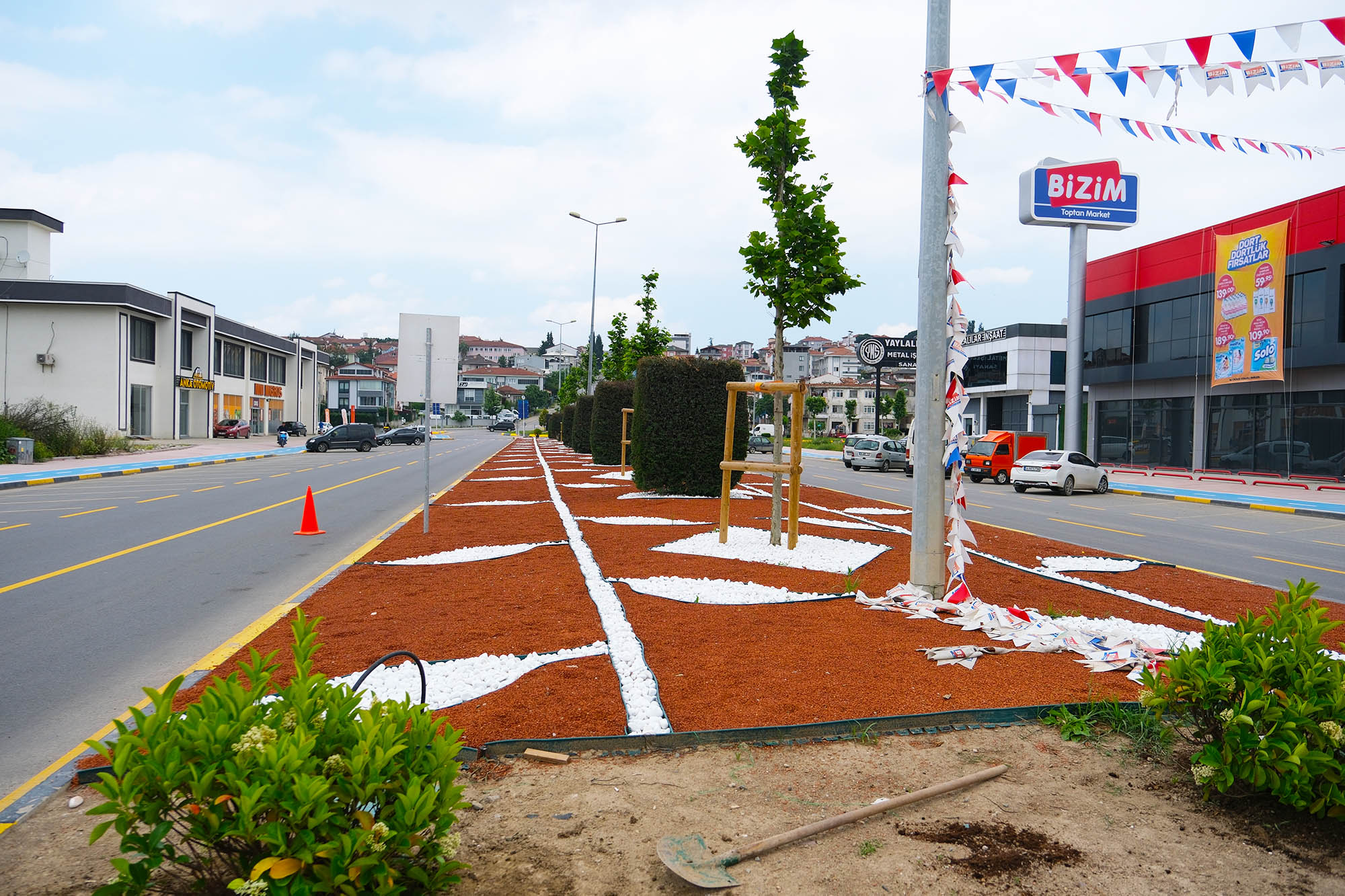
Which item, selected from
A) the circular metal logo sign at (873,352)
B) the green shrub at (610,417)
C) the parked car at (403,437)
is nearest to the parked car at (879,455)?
the green shrub at (610,417)

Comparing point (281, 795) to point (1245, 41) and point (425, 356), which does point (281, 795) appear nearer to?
point (1245, 41)

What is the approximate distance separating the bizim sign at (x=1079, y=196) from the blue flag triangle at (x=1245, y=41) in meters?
32.3

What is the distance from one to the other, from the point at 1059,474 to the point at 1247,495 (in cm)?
485

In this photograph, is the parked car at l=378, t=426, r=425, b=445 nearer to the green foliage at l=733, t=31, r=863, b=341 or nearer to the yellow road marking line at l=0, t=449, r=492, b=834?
the yellow road marking line at l=0, t=449, r=492, b=834

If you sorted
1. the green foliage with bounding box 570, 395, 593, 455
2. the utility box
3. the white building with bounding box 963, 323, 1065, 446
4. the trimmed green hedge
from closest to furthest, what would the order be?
the utility box → the green foliage with bounding box 570, 395, 593, 455 → the trimmed green hedge → the white building with bounding box 963, 323, 1065, 446

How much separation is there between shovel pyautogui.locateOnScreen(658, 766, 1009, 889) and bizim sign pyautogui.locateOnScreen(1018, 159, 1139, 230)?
3645cm

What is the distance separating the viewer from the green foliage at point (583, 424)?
118 feet

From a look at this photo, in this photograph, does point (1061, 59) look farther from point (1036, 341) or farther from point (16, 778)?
point (1036, 341)

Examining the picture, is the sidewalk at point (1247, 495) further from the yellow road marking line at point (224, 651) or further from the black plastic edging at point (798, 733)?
the yellow road marking line at point (224, 651)

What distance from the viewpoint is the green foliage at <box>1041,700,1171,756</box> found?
414 cm

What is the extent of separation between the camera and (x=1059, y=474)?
2422 centimetres

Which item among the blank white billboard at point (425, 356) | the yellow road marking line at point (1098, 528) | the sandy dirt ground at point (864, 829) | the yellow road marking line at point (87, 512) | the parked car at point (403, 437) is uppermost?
the blank white billboard at point (425, 356)

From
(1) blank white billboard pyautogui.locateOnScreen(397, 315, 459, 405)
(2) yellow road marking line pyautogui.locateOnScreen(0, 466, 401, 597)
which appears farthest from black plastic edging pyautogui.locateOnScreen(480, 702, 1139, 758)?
(1) blank white billboard pyautogui.locateOnScreen(397, 315, 459, 405)

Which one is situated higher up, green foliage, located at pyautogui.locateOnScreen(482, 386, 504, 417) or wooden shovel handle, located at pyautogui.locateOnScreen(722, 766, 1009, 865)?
green foliage, located at pyautogui.locateOnScreen(482, 386, 504, 417)
